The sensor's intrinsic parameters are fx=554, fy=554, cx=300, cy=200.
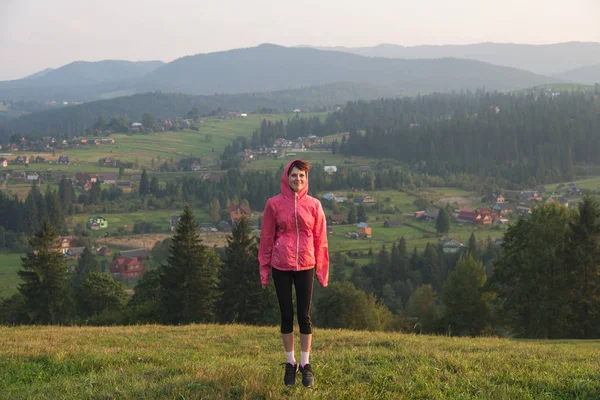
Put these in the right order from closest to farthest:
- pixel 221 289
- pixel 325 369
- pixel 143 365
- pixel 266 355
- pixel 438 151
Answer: pixel 325 369, pixel 143 365, pixel 266 355, pixel 221 289, pixel 438 151

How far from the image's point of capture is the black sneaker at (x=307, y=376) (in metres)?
7.05

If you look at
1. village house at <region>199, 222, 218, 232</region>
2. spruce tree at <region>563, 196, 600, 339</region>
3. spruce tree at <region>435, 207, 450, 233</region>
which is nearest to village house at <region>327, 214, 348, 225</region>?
spruce tree at <region>435, 207, 450, 233</region>

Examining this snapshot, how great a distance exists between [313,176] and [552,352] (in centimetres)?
11957

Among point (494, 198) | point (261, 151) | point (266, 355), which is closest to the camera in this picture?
point (266, 355)

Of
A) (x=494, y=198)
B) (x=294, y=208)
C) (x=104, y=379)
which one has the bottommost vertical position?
(x=494, y=198)

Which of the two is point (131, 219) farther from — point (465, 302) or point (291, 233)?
point (291, 233)

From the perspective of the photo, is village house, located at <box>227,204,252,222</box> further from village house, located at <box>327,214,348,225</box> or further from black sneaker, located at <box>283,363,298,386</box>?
black sneaker, located at <box>283,363,298,386</box>

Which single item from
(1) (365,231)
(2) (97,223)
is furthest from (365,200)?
(2) (97,223)

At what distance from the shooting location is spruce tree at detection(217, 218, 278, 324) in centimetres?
3066

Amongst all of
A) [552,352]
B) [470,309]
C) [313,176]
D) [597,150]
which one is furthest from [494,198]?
[552,352]

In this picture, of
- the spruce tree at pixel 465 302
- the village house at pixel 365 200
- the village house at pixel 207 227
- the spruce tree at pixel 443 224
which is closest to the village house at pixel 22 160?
the village house at pixel 207 227

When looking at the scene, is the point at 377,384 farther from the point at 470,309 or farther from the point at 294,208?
the point at 470,309

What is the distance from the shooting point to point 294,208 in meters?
7.00

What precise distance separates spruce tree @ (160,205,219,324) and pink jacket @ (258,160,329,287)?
23.8 metres
